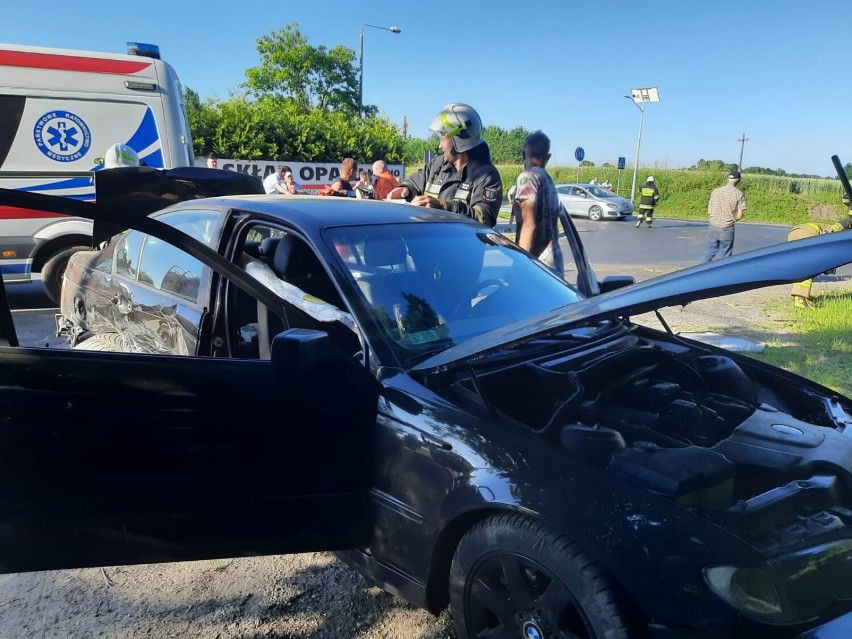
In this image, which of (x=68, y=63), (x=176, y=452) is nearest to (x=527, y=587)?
(x=176, y=452)

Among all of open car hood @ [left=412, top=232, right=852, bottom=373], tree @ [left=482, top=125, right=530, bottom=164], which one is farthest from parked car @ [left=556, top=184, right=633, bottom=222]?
tree @ [left=482, top=125, right=530, bottom=164]

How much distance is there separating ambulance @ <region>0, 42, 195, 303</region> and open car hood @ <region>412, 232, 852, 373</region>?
6.62 m

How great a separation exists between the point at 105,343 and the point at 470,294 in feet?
7.88

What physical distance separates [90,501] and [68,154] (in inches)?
248

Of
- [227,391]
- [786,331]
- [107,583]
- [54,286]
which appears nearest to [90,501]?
[227,391]

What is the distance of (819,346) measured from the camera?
19.7 feet

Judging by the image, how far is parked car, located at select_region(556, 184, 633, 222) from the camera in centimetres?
2420

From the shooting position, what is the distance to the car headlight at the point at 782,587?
153 cm

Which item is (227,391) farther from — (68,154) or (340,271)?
(68,154)

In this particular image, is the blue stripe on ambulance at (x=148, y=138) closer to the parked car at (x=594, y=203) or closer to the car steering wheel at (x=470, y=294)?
the car steering wheel at (x=470, y=294)

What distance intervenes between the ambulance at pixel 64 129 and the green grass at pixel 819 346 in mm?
6780

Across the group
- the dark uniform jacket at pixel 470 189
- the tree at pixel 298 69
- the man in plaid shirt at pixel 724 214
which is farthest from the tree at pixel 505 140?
the dark uniform jacket at pixel 470 189

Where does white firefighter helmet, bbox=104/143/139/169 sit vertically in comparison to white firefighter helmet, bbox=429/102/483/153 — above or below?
below

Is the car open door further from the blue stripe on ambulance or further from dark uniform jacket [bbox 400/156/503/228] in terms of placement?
the blue stripe on ambulance
